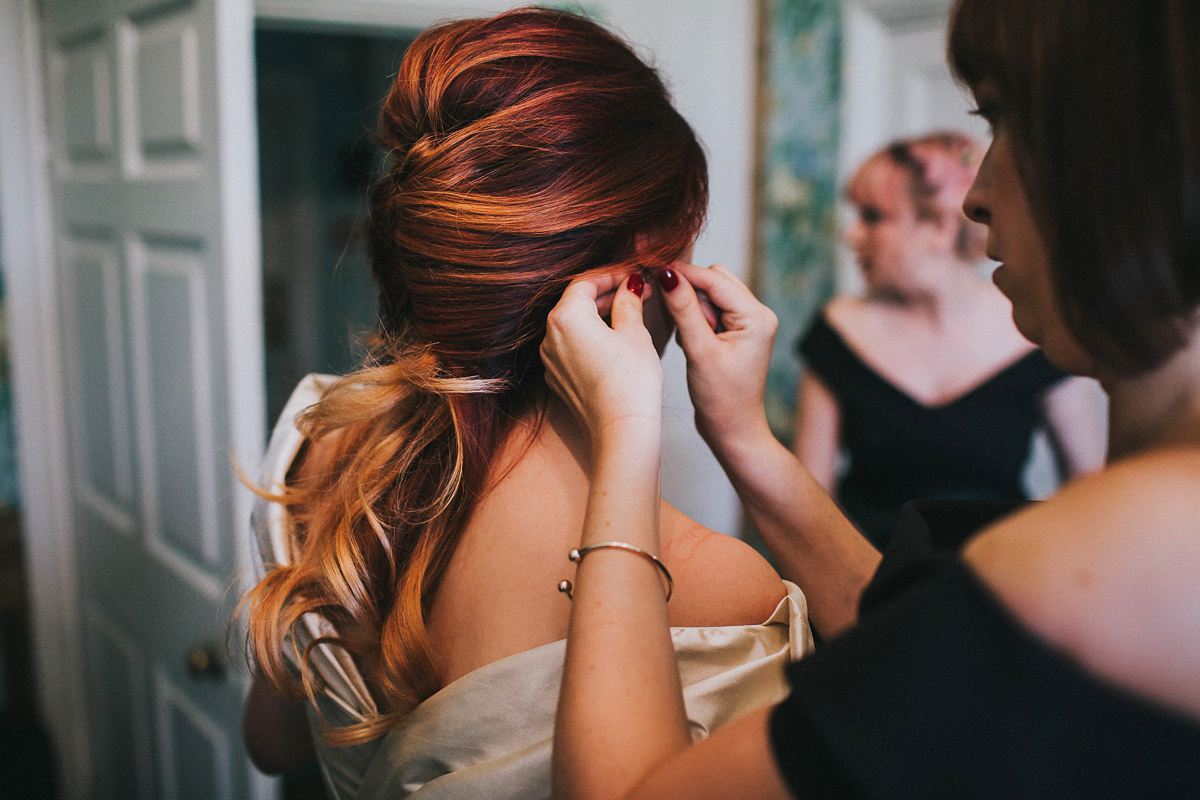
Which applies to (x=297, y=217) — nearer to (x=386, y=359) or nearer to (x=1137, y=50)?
(x=386, y=359)

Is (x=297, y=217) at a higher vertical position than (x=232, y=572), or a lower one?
higher

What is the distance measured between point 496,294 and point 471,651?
31cm

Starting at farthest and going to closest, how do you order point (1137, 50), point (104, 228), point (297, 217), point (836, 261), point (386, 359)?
point (297, 217) → point (836, 261) → point (104, 228) → point (386, 359) → point (1137, 50)

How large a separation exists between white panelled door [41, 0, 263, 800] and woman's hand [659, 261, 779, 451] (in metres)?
0.77

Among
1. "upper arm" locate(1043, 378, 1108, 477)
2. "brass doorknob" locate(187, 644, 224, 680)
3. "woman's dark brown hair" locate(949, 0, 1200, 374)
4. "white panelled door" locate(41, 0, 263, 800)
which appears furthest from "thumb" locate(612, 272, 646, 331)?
"upper arm" locate(1043, 378, 1108, 477)

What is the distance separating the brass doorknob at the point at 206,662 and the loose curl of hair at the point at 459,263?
0.69 meters

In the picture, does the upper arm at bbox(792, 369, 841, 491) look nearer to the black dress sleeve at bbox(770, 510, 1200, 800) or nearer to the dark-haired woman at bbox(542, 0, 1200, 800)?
the dark-haired woman at bbox(542, 0, 1200, 800)

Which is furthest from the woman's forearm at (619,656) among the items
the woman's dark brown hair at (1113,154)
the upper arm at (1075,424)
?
the upper arm at (1075,424)

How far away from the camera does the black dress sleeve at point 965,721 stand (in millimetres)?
381

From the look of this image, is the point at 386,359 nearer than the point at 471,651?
No

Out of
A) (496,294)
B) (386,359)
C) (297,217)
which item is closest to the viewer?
(496,294)

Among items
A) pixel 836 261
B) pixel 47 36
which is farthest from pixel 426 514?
pixel 47 36

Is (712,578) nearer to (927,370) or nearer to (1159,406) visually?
(1159,406)

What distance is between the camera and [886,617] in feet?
1.44
